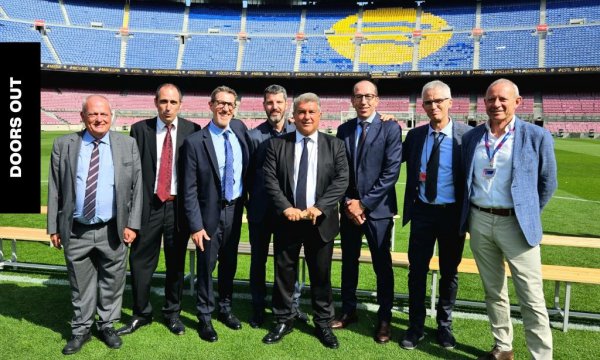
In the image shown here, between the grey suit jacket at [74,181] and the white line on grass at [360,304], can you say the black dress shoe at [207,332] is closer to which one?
the white line on grass at [360,304]

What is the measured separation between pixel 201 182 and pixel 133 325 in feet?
4.86

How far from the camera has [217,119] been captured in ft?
12.4

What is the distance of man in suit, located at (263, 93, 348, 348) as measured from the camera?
3580 millimetres

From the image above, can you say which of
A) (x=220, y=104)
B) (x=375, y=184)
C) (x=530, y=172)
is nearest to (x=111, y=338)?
(x=220, y=104)

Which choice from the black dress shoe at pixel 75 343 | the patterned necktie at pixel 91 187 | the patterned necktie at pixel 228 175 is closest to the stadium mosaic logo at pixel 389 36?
the patterned necktie at pixel 228 175

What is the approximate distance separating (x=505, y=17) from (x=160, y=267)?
141 ft

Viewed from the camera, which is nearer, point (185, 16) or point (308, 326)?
point (308, 326)

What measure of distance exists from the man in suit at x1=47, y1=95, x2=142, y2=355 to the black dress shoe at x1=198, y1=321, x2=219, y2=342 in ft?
2.29

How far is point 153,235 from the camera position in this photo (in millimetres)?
3812

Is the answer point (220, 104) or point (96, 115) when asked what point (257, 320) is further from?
A: point (96, 115)

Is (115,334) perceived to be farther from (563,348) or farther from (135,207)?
(563,348)

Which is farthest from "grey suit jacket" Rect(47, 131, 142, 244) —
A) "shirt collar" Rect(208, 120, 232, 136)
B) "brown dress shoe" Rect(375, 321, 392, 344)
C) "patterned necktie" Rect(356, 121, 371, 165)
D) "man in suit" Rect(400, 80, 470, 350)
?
"man in suit" Rect(400, 80, 470, 350)

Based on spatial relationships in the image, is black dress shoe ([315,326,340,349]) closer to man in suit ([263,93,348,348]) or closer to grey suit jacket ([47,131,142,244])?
man in suit ([263,93,348,348])

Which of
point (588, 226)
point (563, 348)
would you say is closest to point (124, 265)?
point (563, 348)
